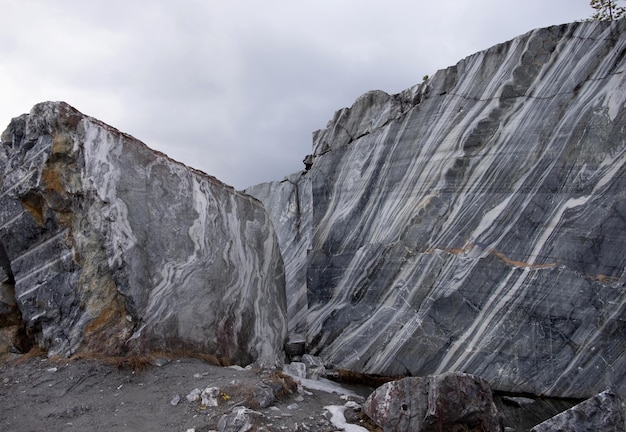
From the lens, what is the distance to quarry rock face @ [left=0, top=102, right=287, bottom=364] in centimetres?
659

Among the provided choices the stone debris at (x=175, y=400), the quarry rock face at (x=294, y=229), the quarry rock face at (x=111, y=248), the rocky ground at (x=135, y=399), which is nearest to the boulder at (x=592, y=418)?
the rocky ground at (x=135, y=399)

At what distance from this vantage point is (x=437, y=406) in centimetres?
501

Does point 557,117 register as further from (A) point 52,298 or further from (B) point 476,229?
(A) point 52,298

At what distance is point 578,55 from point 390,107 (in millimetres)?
2860

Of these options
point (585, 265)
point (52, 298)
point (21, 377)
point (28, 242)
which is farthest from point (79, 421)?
point (585, 265)

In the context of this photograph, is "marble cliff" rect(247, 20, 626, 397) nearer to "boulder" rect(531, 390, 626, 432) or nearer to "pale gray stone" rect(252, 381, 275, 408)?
"boulder" rect(531, 390, 626, 432)

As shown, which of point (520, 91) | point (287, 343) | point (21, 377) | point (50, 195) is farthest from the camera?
point (287, 343)

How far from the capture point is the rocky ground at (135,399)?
5.11 metres

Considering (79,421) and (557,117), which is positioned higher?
(557,117)

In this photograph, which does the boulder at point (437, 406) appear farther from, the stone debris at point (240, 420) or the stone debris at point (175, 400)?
the stone debris at point (175, 400)

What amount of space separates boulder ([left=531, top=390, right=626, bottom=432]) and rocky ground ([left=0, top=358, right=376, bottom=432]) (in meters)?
1.93

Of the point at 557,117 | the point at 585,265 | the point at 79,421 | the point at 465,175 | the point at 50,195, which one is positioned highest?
the point at 557,117

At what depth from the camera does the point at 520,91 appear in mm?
7539

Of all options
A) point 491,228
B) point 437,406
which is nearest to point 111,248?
point 437,406
